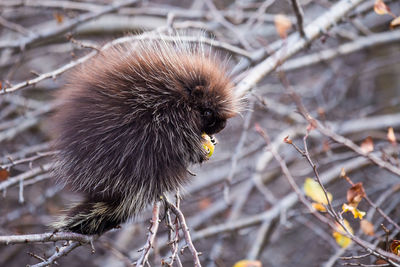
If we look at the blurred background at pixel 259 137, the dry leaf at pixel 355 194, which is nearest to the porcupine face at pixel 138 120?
the blurred background at pixel 259 137

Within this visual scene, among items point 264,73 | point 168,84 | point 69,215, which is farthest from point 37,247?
point 264,73

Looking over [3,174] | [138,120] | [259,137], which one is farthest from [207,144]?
[259,137]

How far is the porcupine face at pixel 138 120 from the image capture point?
5.04 ft

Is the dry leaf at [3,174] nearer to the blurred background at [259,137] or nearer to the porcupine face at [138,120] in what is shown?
the blurred background at [259,137]

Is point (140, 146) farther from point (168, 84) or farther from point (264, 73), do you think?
point (264, 73)

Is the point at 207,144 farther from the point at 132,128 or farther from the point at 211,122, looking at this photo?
the point at 132,128

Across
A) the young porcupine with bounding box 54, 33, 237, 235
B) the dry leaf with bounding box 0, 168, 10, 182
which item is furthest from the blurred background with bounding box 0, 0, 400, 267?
the young porcupine with bounding box 54, 33, 237, 235

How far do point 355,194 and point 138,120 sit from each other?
858 millimetres

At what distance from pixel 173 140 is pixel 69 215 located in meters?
0.48

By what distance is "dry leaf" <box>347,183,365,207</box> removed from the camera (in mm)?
1628

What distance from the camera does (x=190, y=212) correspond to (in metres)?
3.61

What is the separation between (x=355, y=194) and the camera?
1.64 meters

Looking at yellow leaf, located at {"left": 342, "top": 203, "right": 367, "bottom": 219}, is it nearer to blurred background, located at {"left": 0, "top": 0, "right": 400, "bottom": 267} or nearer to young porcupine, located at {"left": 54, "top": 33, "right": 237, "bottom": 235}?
blurred background, located at {"left": 0, "top": 0, "right": 400, "bottom": 267}

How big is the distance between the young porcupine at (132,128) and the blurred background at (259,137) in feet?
0.69
